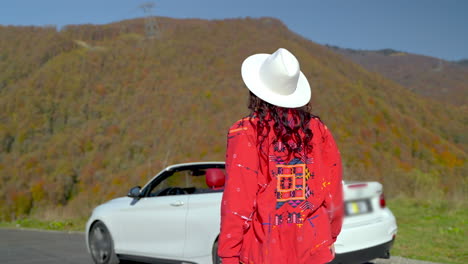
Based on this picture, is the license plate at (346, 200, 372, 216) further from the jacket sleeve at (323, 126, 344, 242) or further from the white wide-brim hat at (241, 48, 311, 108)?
the white wide-brim hat at (241, 48, 311, 108)

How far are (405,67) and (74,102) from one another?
91412 mm

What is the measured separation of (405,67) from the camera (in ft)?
433

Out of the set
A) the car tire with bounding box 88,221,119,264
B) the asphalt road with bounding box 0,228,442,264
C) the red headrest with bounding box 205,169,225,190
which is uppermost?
the red headrest with bounding box 205,169,225,190

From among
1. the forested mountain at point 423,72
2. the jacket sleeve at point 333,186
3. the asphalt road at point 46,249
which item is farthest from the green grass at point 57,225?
the forested mountain at point 423,72

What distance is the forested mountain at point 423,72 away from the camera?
324ft

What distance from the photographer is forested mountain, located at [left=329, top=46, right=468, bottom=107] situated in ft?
324

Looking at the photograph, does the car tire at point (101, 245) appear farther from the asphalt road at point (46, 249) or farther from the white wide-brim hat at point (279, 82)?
the white wide-brim hat at point (279, 82)

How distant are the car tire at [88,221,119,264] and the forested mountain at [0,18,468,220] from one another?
3316 cm

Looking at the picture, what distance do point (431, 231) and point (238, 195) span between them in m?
7.39

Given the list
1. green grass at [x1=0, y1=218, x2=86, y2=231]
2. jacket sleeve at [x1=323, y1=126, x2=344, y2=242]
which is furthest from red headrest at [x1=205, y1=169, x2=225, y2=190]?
green grass at [x1=0, y1=218, x2=86, y2=231]

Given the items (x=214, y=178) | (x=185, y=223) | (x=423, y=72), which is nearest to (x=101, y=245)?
(x=185, y=223)

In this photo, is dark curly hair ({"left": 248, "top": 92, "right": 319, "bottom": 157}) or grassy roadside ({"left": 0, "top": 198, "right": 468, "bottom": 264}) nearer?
dark curly hair ({"left": 248, "top": 92, "right": 319, "bottom": 157})

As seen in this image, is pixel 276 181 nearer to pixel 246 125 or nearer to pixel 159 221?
pixel 246 125

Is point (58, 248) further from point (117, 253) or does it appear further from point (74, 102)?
point (74, 102)
